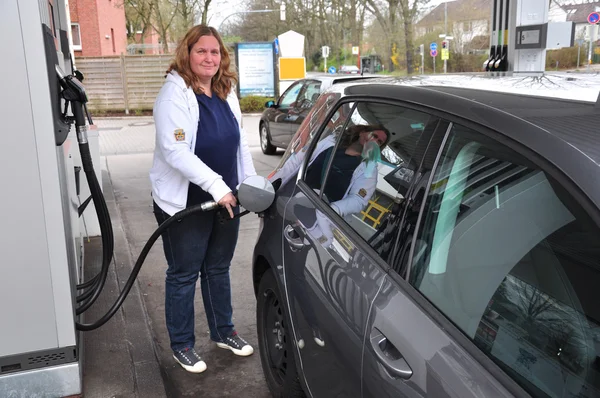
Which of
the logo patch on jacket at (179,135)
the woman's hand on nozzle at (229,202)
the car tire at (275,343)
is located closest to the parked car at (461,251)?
the car tire at (275,343)

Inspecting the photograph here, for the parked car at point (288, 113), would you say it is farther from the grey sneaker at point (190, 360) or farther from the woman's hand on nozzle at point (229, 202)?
the woman's hand on nozzle at point (229, 202)

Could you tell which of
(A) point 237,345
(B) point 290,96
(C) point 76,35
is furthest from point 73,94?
(C) point 76,35

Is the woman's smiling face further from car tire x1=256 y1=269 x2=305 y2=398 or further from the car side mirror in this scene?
car tire x1=256 y1=269 x2=305 y2=398

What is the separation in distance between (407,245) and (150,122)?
62.0ft

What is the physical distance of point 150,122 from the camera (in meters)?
19.7

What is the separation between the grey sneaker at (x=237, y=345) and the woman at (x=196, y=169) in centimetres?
22

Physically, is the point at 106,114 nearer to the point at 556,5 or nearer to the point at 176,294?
the point at 556,5

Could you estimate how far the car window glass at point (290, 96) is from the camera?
12.6 meters

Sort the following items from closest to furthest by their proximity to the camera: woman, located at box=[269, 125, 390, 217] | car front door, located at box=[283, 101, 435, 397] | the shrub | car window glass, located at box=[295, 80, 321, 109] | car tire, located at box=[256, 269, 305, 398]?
1. car front door, located at box=[283, 101, 435, 397]
2. woman, located at box=[269, 125, 390, 217]
3. car tire, located at box=[256, 269, 305, 398]
4. car window glass, located at box=[295, 80, 321, 109]
5. the shrub

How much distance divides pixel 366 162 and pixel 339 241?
1.11 ft

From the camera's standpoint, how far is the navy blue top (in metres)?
3.18

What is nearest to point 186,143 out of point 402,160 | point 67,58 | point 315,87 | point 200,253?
point 200,253

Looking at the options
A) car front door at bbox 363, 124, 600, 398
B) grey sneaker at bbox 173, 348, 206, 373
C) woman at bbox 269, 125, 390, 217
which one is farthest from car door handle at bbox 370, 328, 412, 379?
grey sneaker at bbox 173, 348, 206, 373

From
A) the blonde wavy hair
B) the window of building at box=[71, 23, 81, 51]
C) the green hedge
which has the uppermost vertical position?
A: the window of building at box=[71, 23, 81, 51]
